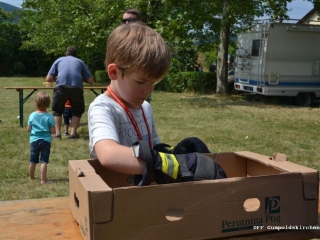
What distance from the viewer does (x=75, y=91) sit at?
302 inches

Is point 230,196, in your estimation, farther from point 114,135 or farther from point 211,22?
point 211,22

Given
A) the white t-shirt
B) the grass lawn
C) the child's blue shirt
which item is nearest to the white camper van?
the grass lawn

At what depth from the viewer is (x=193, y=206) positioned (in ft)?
4.56

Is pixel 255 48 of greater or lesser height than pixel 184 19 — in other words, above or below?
below

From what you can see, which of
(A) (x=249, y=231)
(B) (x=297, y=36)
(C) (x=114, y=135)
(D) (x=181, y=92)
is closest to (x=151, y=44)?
(C) (x=114, y=135)

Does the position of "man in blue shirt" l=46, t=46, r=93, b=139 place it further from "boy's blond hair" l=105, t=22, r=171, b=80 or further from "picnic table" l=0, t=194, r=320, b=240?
"boy's blond hair" l=105, t=22, r=171, b=80

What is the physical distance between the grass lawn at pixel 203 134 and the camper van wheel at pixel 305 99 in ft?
3.13

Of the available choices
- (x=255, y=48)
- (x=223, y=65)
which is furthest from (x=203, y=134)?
(x=223, y=65)

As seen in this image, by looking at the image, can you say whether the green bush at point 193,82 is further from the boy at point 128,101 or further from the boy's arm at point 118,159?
the boy's arm at point 118,159

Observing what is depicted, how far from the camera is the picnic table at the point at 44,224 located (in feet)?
4.93

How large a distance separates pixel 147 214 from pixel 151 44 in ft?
1.97

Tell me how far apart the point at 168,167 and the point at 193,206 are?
0.14 meters

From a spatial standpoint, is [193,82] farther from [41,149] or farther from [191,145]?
[191,145]

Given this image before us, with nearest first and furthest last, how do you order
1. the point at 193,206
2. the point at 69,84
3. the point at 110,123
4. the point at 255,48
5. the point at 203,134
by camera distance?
the point at 193,206, the point at 110,123, the point at 69,84, the point at 203,134, the point at 255,48
